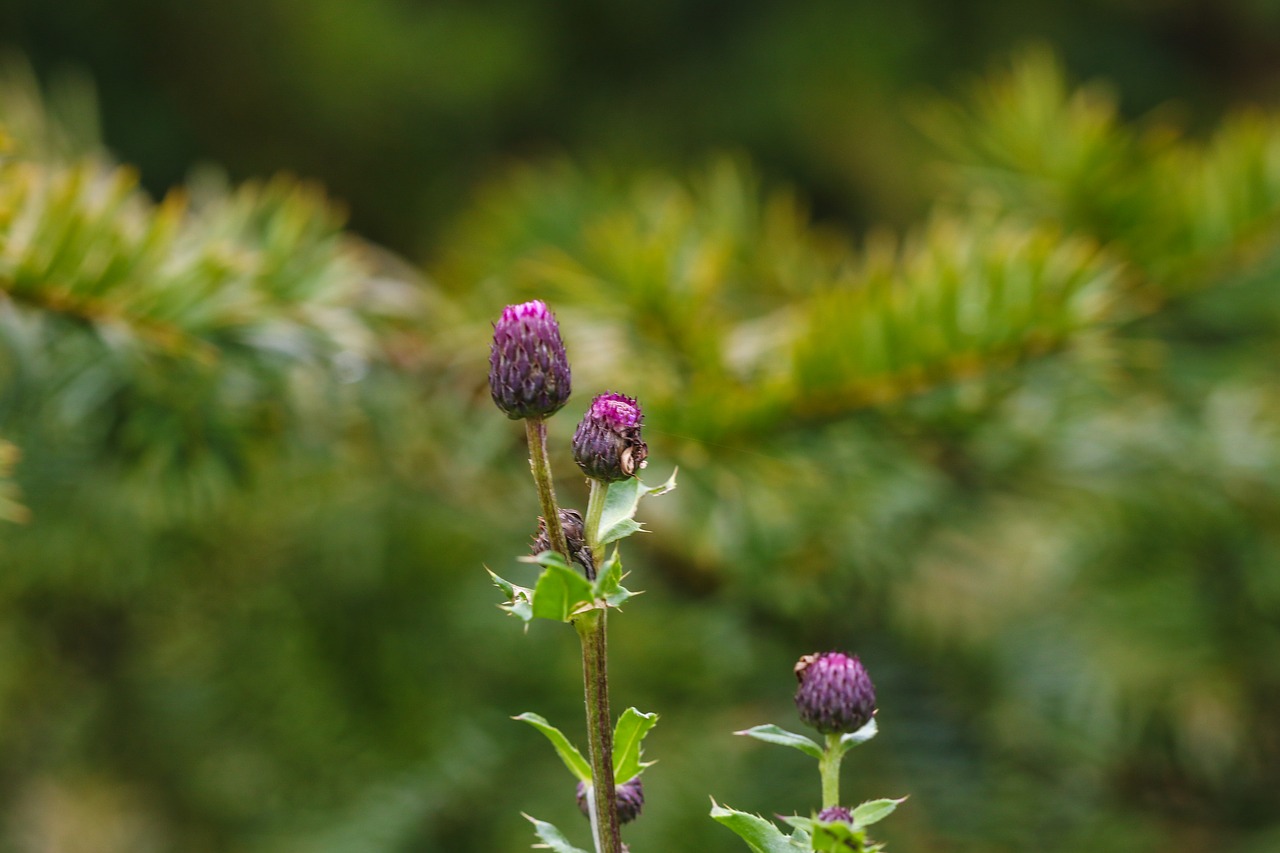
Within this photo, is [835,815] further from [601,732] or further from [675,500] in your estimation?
[675,500]

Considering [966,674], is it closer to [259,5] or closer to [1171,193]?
[1171,193]

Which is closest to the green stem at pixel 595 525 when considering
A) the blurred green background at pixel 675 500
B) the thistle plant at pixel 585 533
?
the thistle plant at pixel 585 533

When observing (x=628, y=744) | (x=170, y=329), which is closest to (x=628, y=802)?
(x=628, y=744)

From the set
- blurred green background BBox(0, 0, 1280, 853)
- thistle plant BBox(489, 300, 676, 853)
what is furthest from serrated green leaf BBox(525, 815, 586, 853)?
blurred green background BBox(0, 0, 1280, 853)

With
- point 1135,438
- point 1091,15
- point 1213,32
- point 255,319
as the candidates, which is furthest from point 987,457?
point 1213,32

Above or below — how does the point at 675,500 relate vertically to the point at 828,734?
above

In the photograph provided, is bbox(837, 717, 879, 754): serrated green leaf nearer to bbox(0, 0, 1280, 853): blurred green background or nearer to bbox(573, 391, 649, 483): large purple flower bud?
bbox(573, 391, 649, 483): large purple flower bud

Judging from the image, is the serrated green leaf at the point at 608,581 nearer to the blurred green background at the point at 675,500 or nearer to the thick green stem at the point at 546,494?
the thick green stem at the point at 546,494
